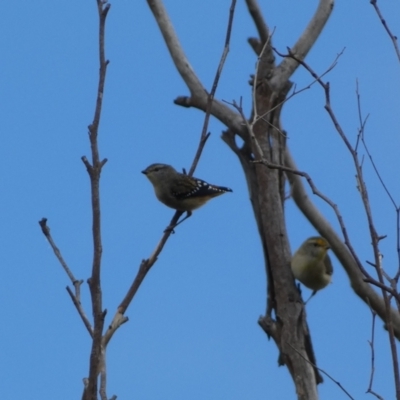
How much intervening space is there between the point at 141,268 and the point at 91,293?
44 cm

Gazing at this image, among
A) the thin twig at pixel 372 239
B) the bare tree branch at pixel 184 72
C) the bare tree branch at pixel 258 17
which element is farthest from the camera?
the bare tree branch at pixel 258 17

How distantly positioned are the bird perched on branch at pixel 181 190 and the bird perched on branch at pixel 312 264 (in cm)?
86

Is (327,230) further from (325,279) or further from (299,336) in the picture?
(299,336)

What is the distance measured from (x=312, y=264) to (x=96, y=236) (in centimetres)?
487

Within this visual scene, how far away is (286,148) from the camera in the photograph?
7.71m

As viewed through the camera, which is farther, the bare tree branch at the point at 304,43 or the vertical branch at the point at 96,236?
the bare tree branch at the point at 304,43

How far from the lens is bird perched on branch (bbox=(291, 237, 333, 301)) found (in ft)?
22.3

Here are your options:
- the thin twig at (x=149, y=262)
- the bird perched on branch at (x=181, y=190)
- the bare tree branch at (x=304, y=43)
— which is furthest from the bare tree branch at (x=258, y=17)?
the thin twig at (x=149, y=262)

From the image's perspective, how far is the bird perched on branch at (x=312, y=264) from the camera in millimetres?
6793

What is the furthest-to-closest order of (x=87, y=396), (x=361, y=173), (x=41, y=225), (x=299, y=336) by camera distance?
(x=299, y=336) → (x=41, y=225) → (x=361, y=173) → (x=87, y=396)

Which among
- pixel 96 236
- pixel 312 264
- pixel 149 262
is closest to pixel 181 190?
pixel 312 264

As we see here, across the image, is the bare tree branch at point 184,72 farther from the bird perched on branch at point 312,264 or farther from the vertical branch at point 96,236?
the vertical branch at point 96,236

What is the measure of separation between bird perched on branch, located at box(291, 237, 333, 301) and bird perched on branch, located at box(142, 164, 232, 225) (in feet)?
2.83

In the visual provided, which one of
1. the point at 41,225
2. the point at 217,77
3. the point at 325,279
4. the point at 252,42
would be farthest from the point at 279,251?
the point at 41,225
